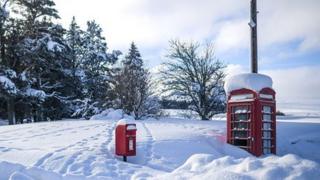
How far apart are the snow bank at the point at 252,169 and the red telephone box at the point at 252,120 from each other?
461cm

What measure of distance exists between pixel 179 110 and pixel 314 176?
3431cm

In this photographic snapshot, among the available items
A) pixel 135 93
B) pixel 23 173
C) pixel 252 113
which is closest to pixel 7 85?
pixel 135 93

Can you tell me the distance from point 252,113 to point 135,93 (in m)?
25.0

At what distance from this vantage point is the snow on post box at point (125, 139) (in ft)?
37.0

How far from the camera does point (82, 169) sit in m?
9.88

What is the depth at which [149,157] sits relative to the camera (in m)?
11.5

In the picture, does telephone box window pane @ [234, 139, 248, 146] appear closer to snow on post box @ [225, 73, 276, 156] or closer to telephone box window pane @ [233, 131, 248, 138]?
snow on post box @ [225, 73, 276, 156]

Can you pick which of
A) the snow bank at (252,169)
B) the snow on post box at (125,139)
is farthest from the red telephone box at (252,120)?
the snow bank at (252,169)

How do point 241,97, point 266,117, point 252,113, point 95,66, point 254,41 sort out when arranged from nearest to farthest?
1. point 252,113
2. point 241,97
3. point 266,117
4. point 254,41
5. point 95,66

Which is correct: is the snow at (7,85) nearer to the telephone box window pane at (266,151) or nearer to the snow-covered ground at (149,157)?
the snow-covered ground at (149,157)

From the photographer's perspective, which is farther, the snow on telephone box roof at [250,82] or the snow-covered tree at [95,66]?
the snow-covered tree at [95,66]

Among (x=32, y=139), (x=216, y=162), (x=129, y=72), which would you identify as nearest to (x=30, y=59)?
(x=129, y=72)

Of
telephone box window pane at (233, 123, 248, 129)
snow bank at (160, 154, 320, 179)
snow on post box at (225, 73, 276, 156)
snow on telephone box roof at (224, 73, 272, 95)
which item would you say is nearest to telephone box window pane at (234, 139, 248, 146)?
snow on post box at (225, 73, 276, 156)

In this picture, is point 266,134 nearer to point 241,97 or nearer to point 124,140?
point 241,97
